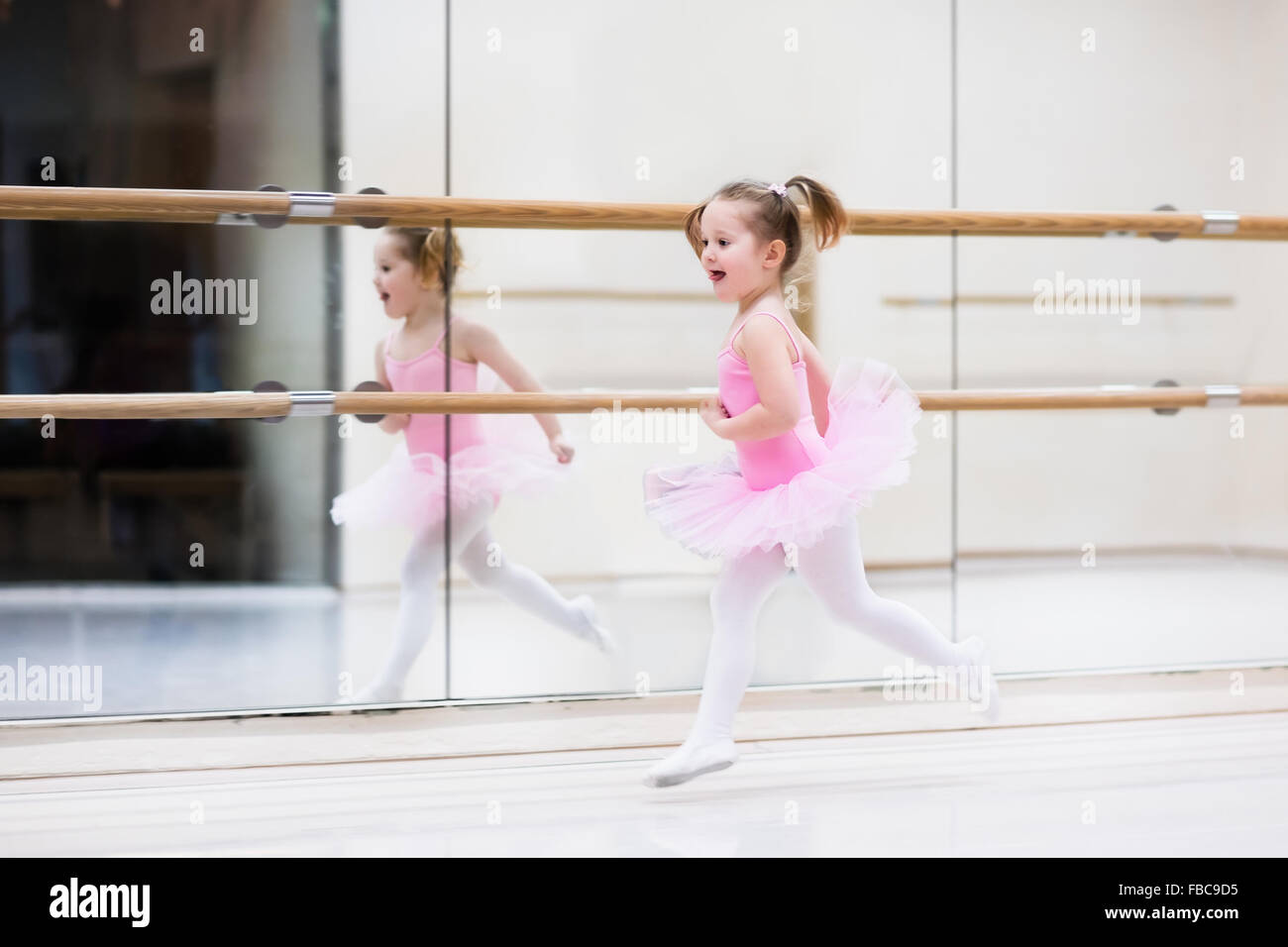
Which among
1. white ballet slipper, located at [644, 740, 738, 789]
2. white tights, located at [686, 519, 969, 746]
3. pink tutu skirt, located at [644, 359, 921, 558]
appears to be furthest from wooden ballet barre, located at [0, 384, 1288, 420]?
white ballet slipper, located at [644, 740, 738, 789]

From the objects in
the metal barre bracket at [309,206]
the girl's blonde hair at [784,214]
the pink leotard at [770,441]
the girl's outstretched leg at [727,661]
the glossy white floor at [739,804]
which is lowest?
the glossy white floor at [739,804]

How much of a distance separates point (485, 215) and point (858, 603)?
0.78 metres

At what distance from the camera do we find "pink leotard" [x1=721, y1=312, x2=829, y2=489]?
155 cm

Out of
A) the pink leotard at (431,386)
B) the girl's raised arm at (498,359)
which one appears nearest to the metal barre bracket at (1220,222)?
the girl's raised arm at (498,359)

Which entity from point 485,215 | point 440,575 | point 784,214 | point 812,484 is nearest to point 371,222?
point 485,215

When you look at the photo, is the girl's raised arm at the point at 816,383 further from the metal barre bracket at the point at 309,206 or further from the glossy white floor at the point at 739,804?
the metal barre bracket at the point at 309,206

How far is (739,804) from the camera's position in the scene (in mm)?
1556

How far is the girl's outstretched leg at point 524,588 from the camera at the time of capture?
194 centimetres

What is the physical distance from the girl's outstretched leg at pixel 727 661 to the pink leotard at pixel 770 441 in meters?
0.10

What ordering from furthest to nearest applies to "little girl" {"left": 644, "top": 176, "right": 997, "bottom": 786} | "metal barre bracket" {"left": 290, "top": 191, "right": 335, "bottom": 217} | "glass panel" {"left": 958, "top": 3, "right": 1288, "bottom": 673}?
1. "glass panel" {"left": 958, "top": 3, "right": 1288, "bottom": 673}
2. "metal barre bracket" {"left": 290, "top": 191, "right": 335, "bottom": 217}
3. "little girl" {"left": 644, "top": 176, "right": 997, "bottom": 786}

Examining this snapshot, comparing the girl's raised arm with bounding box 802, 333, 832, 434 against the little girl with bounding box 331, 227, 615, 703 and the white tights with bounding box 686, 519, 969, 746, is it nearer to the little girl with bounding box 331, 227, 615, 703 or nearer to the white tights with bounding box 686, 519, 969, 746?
the white tights with bounding box 686, 519, 969, 746

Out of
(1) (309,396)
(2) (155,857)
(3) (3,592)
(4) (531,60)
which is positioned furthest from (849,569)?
(3) (3,592)

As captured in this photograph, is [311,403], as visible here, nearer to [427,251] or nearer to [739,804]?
[427,251]

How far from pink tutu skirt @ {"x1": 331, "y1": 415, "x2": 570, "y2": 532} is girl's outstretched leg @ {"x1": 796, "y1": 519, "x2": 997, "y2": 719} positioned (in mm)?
584
